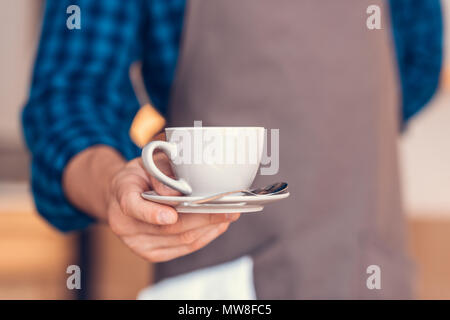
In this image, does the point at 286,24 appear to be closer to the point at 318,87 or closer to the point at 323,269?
the point at 318,87

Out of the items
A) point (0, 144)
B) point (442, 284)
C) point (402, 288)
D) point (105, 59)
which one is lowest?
point (442, 284)

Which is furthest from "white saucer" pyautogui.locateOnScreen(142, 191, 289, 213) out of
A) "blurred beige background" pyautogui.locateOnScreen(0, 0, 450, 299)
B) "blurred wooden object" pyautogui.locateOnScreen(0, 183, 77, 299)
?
"blurred wooden object" pyautogui.locateOnScreen(0, 183, 77, 299)

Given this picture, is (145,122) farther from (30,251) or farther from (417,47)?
(30,251)

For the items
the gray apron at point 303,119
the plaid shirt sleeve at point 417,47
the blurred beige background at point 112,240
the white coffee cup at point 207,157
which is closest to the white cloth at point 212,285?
the gray apron at point 303,119

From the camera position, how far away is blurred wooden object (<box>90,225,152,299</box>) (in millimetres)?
951

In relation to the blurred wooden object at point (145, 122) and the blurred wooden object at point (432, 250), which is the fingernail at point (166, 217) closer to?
the blurred wooden object at point (145, 122)

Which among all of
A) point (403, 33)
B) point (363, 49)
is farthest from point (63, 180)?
point (403, 33)

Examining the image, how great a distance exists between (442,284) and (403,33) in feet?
1.83

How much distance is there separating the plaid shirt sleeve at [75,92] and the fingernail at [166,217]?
0.15m

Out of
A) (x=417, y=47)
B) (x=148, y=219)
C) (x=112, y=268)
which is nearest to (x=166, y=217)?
(x=148, y=219)

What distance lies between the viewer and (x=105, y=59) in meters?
0.43

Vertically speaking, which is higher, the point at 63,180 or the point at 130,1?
the point at 130,1
